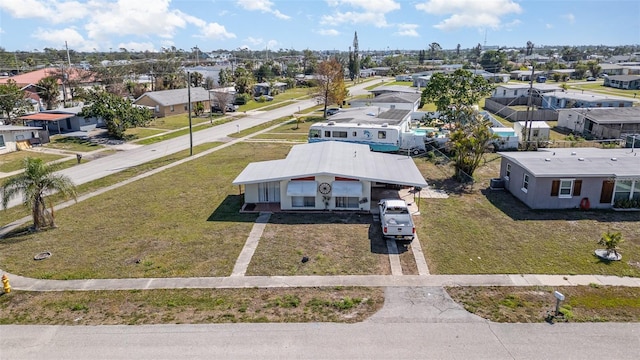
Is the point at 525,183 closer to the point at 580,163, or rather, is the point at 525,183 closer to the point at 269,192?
the point at 580,163

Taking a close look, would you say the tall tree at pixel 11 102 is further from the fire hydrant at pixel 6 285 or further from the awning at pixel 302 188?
the awning at pixel 302 188

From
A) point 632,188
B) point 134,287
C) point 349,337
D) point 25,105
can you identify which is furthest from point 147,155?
→ point 632,188

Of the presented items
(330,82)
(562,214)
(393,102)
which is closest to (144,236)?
(562,214)

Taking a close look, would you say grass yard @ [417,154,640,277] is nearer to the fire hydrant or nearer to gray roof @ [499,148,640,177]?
gray roof @ [499,148,640,177]

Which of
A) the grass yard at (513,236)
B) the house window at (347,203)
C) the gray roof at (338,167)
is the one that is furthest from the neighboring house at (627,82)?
the house window at (347,203)

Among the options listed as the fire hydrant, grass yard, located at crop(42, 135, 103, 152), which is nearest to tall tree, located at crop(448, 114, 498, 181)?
the fire hydrant

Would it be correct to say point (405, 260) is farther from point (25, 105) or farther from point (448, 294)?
point (25, 105)
